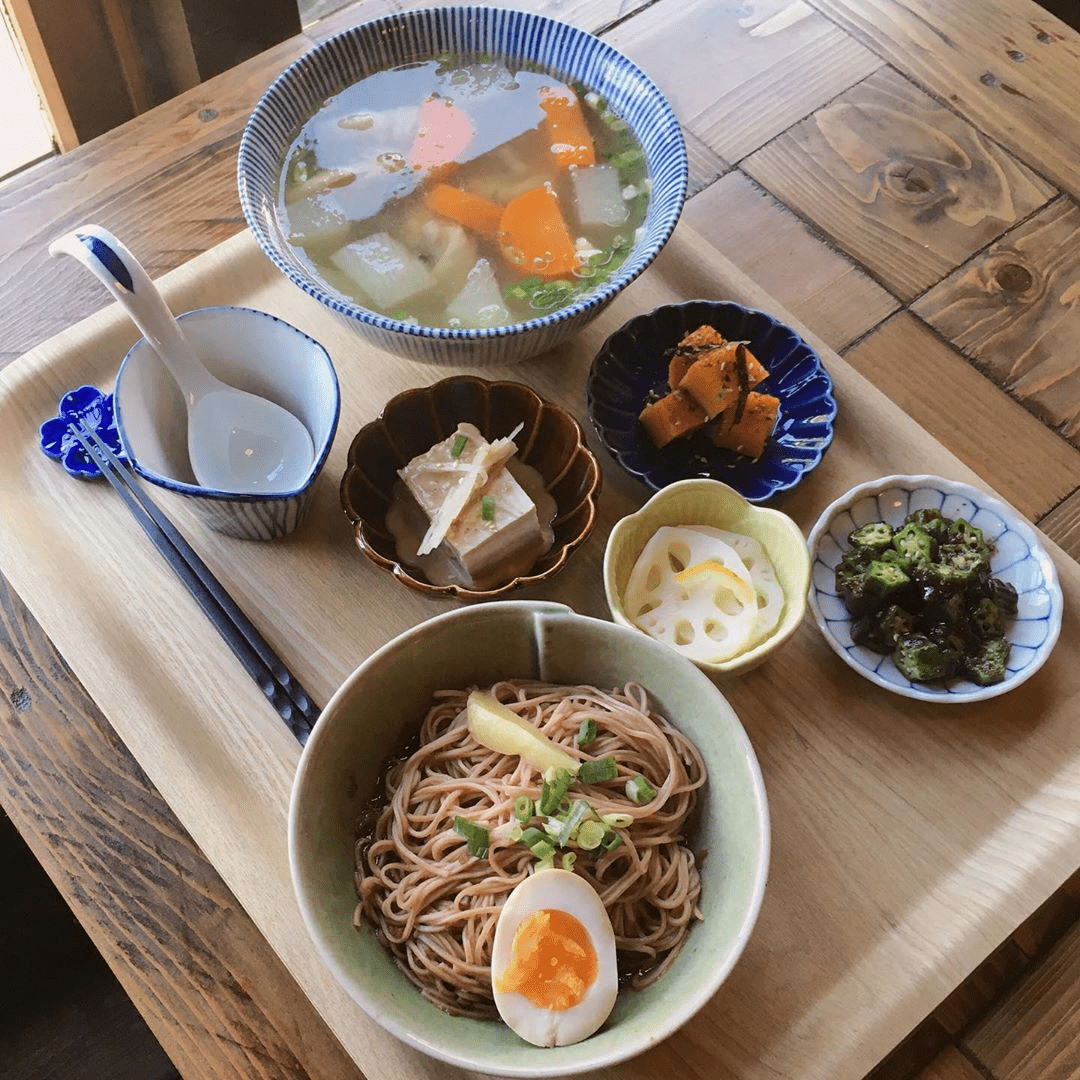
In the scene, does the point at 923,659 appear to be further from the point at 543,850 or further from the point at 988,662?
the point at 543,850

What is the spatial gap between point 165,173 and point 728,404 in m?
1.19

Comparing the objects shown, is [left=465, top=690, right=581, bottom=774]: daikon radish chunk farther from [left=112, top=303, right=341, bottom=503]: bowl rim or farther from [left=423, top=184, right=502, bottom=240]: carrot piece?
[left=423, top=184, right=502, bottom=240]: carrot piece

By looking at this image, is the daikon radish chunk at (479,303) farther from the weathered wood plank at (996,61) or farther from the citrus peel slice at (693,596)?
the weathered wood plank at (996,61)

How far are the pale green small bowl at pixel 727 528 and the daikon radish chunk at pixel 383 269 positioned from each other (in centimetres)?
50

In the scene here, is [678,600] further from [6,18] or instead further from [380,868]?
[6,18]

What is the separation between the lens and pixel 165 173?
6.74 ft

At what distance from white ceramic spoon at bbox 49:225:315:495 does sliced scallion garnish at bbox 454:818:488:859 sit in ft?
1.73

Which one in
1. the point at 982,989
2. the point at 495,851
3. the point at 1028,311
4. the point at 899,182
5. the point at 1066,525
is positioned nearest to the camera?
the point at 495,851

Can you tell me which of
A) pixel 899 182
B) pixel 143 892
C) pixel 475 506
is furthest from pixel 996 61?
pixel 143 892

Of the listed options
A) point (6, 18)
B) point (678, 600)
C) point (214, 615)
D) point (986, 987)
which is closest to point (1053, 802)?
point (986, 987)

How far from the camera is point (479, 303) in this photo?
1.68 metres

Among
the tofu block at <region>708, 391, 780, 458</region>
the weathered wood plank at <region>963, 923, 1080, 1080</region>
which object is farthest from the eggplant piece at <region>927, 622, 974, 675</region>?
the weathered wood plank at <region>963, 923, 1080, 1080</region>

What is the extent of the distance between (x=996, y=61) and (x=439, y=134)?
1.24m

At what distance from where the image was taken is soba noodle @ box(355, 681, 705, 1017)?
1259 mm
